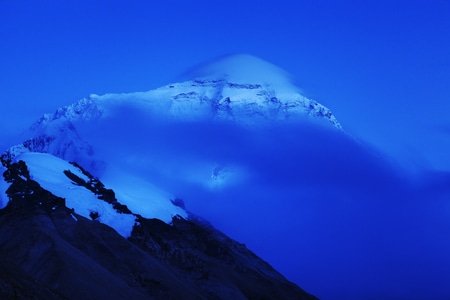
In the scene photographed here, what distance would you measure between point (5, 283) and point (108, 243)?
68.4 meters

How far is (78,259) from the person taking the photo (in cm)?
14762

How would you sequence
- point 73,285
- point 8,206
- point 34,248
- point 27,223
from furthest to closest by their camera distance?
1. point 8,206
2. point 27,223
3. point 34,248
4. point 73,285

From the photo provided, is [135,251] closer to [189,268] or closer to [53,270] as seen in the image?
[189,268]

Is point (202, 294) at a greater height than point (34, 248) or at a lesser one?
greater

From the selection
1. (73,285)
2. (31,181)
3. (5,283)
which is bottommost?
(5,283)

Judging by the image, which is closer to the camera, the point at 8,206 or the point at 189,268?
the point at 8,206

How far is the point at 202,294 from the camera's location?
180250 mm

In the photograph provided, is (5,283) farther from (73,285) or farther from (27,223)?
(27,223)

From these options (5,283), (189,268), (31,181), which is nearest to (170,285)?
(189,268)

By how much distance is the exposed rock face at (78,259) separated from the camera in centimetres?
13562

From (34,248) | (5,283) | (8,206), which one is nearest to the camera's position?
(5,283)

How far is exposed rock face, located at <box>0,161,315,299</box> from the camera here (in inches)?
5340

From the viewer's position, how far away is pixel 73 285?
135 meters

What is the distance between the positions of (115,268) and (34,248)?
19888mm
